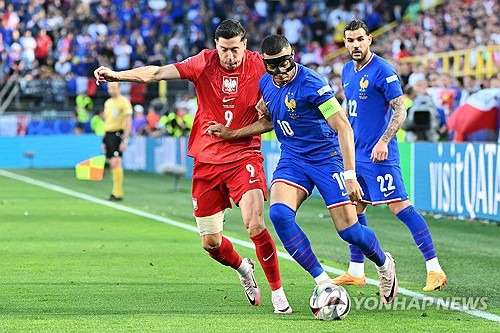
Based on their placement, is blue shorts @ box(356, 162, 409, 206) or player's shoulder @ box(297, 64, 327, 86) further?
blue shorts @ box(356, 162, 409, 206)

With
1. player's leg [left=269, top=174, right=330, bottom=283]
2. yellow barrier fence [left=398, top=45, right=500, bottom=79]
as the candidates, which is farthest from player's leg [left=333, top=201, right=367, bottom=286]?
yellow barrier fence [left=398, top=45, right=500, bottom=79]

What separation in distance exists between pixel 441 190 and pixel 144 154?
1591 cm

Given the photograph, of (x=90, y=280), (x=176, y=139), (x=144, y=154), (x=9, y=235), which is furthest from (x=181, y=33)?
(x=90, y=280)

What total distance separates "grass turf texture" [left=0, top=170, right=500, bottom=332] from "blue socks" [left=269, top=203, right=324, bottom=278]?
0.34 metres

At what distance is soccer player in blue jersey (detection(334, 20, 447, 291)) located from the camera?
9711mm

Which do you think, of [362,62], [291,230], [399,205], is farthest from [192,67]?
[399,205]

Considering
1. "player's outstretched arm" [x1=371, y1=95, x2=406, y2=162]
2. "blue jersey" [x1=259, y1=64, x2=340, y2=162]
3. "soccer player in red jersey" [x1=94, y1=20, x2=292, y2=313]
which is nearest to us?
"blue jersey" [x1=259, y1=64, x2=340, y2=162]

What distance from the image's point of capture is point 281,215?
819cm

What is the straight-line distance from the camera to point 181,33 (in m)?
38.3

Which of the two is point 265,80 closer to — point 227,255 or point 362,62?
point 227,255

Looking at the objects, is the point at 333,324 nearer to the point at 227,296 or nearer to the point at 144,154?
the point at 227,296

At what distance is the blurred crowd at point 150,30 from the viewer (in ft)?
115

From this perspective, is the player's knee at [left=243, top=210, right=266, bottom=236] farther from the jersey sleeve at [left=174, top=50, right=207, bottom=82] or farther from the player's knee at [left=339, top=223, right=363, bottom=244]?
the jersey sleeve at [left=174, top=50, right=207, bottom=82]

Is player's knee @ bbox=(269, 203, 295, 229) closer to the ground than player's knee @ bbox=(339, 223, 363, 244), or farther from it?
farther from it
